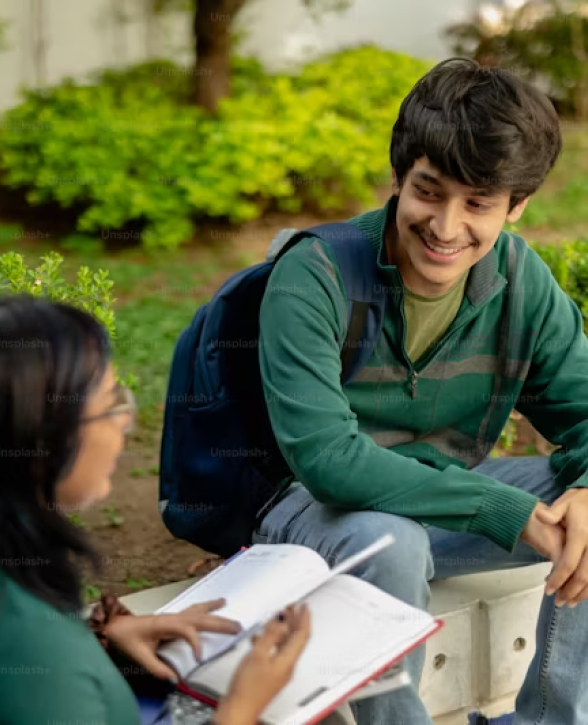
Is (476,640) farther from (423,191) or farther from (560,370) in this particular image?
(423,191)

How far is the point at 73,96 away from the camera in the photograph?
7766mm

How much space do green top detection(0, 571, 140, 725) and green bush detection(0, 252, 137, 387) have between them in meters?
1.29

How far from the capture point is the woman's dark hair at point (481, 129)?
8.11 ft

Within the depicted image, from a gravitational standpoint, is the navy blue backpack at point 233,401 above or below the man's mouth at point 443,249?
below

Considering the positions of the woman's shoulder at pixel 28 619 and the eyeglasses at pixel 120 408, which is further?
the eyeglasses at pixel 120 408

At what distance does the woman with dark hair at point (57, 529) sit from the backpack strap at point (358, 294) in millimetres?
963

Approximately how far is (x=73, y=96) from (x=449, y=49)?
16.3 feet

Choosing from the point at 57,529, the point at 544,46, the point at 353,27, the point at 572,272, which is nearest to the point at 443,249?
the point at 57,529

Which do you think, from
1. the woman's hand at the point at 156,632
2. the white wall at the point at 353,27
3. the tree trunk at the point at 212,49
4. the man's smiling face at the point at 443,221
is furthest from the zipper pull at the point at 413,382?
the white wall at the point at 353,27

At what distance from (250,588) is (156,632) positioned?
205 mm

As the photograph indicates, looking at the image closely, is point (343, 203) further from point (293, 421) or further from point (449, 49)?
point (293, 421)

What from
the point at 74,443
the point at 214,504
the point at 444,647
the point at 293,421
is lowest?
the point at 444,647

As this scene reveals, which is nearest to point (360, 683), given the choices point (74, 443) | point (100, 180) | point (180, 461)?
point (74, 443)

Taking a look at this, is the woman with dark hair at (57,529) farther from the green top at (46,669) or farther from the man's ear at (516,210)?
the man's ear at (516,210)
